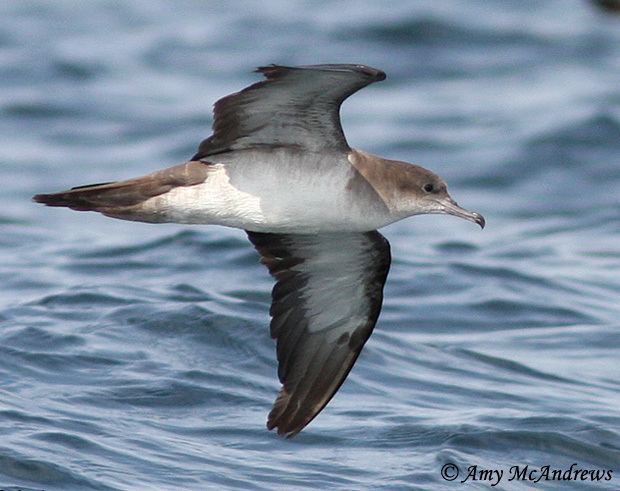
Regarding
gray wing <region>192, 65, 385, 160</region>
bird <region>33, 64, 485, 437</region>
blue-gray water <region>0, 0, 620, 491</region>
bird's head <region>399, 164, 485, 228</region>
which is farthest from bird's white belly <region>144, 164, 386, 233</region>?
blue-gray water <region>0, 0, 620, 491</region>

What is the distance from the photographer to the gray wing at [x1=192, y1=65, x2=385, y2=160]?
22.4 ft

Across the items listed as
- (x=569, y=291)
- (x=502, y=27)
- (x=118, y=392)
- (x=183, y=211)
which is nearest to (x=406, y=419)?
(x=118, y=392)

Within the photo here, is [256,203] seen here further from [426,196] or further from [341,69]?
[341,69]

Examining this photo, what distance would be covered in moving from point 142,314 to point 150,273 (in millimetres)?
1504

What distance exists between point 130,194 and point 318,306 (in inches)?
57.0

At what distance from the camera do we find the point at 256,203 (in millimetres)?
7293

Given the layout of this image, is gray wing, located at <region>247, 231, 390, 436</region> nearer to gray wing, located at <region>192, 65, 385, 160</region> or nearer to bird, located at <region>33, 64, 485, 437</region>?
bird, located at <region>33, 64, 485, 437</region>

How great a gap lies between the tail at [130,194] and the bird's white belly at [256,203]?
0.03 meters

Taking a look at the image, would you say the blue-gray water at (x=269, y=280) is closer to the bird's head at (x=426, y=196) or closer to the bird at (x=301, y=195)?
the bird at (x=301, y=195)

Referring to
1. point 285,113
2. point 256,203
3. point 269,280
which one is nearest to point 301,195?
point 256,203

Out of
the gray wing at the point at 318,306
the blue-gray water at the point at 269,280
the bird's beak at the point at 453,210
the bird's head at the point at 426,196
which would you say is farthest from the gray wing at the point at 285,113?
the blue-gray water at the point at 269,280

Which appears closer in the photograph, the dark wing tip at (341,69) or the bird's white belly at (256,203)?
the dark wing tip at (341,69)

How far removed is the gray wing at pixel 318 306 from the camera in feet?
26.0

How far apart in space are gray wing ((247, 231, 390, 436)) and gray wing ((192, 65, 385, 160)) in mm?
785
